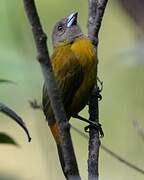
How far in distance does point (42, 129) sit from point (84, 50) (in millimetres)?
730

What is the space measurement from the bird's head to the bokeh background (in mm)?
133

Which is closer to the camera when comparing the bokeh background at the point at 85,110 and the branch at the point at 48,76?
the branch at the point at 48,76

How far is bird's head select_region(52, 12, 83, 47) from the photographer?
89.0 inches

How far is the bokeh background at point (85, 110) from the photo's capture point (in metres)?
2.55

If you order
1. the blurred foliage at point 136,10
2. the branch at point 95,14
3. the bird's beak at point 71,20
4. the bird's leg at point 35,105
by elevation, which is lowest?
the bird's leg at point 35,105

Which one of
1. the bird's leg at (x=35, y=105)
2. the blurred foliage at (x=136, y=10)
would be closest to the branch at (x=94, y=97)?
the blurred foliage at (x=136, y=10)

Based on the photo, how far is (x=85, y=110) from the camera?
2.92 metres

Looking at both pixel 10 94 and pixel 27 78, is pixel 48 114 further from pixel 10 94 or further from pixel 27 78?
pixel 10 94

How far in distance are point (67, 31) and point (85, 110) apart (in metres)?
0.69

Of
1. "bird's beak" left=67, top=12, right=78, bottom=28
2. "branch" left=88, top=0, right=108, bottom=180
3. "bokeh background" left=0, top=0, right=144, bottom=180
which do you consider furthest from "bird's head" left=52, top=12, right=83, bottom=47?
"branch" left=88, top=0, right=108, bottom=180

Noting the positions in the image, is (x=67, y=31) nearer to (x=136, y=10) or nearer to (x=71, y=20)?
(x=71, y=20)

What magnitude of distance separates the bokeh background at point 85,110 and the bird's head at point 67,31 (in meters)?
0.13

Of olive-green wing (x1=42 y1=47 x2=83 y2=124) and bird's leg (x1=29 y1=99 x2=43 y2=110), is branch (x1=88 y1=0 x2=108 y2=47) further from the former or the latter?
bird's leg (x1=29 y1=99 x2=43 y2=110)

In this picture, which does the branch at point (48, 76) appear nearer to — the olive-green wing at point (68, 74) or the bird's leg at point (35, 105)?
the olive-green wing at point (68, 74)
